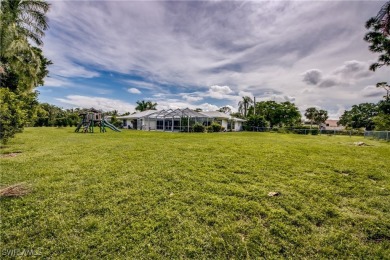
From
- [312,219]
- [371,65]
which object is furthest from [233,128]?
[312,219]

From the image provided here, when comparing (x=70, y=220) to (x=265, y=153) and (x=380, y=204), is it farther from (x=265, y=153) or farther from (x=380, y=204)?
(x=265, y=153)

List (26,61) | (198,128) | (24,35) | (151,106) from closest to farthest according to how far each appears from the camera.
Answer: (24,35) → (26,61) → (198,128) → (151,106)

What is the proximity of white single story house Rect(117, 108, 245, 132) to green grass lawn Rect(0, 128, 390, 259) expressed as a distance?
2228 cm

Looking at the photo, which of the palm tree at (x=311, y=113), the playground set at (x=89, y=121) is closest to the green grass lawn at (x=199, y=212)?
the playground set at (x=89, y=121)

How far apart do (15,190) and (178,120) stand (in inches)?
1014

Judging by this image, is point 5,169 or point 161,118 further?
point 161,118

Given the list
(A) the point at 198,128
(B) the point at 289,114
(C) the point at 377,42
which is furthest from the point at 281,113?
(C) the point at 377,42

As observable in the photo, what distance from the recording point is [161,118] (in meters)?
31.4

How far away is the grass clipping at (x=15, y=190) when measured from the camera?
13.0 feet

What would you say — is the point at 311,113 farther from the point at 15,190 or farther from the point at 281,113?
the point at 15,190

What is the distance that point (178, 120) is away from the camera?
29.8m

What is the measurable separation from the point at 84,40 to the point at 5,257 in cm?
1382

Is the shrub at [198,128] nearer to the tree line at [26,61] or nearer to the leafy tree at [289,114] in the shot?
the tree line at [26,61]

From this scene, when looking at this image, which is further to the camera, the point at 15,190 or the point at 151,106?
the point at 151,106
